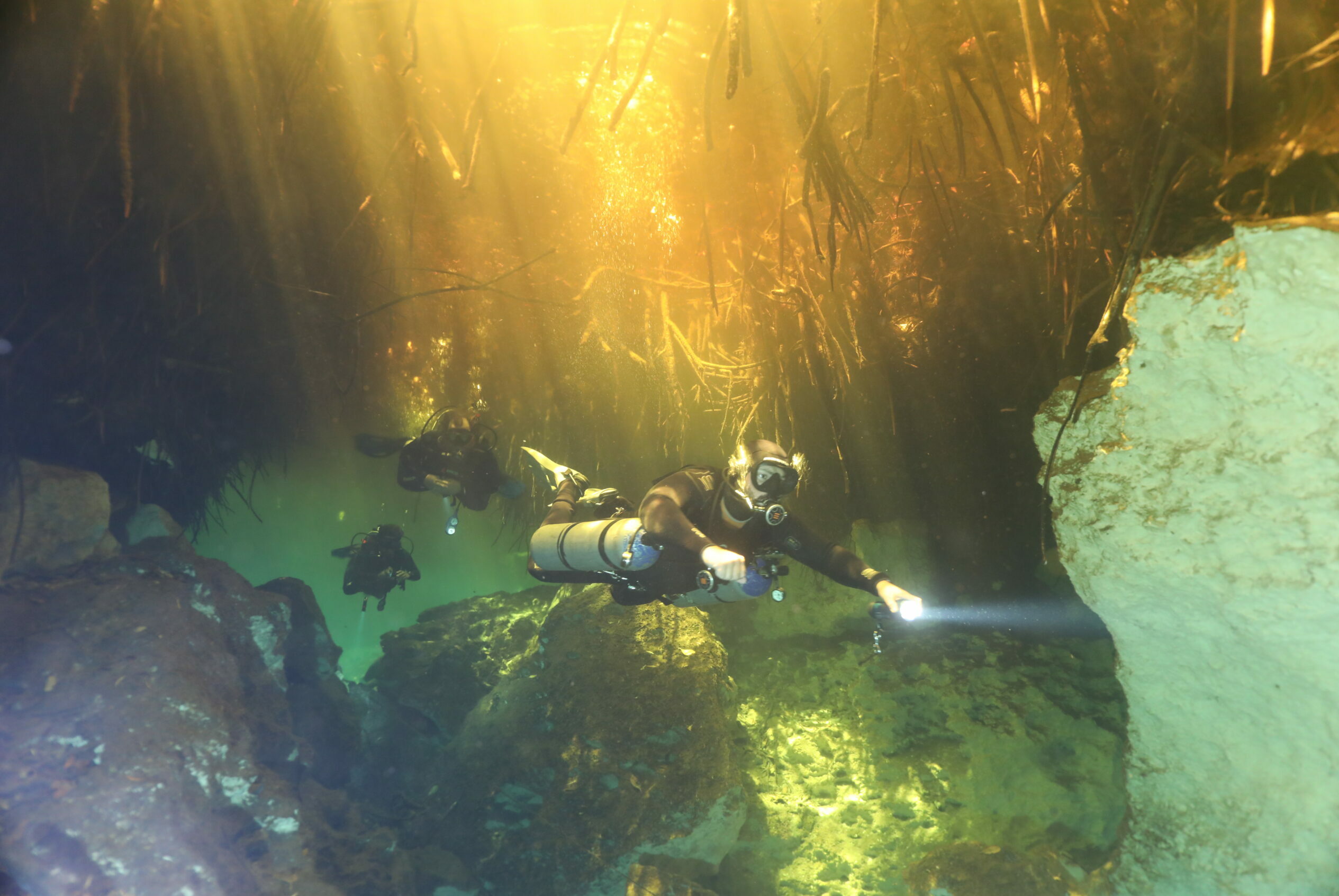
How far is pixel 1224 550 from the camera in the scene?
2.62 m

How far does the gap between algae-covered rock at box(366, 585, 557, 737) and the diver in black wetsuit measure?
2.42m

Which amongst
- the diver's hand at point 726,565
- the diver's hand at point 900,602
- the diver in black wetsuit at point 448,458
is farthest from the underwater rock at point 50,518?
the diver's hand at point 900,602

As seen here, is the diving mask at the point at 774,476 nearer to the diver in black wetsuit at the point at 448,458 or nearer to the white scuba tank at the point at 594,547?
the white scuba tank at the point at 594,547

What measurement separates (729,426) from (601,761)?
3427mm

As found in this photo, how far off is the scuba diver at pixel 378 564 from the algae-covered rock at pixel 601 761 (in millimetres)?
3443

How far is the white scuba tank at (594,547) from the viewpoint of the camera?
3375 mm

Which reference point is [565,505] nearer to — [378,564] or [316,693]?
[316,693]

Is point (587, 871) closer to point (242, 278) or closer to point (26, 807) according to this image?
point (26, 807)

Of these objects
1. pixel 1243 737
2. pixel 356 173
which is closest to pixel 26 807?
pixel 356 173

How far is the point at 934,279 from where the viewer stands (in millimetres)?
3938

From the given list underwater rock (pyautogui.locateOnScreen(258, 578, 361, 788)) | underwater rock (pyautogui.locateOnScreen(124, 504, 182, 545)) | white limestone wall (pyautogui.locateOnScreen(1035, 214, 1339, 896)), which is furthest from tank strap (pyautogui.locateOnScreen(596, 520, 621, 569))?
underwater rock (pyautogui.locateOnScreen(124, 504, 182, 545))

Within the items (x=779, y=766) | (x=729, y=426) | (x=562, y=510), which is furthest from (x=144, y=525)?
(x=779, y=766)

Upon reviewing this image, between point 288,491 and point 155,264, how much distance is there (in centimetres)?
1481

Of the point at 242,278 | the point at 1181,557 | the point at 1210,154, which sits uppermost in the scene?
the point at 1210,154
